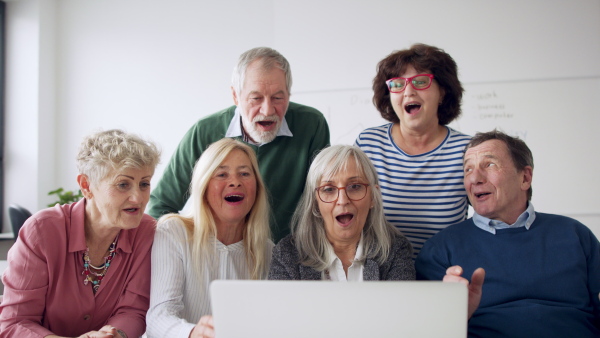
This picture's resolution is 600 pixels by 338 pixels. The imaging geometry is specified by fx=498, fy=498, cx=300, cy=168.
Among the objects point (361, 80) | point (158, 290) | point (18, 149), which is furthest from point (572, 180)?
point (18, 149)

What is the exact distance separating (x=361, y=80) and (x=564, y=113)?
5.09 feet

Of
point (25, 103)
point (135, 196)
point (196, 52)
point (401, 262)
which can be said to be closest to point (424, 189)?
point (401, 262)

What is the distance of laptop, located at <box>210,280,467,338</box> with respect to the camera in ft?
3.20

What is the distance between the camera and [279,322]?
101 cm

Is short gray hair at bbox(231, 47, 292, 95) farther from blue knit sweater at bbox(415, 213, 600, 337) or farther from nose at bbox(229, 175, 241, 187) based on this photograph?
blue knit sweater at bbox(415, 213, 600, 337)

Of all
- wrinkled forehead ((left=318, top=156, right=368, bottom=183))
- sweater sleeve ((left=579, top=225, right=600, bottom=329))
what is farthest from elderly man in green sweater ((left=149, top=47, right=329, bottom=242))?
sweater sleeve ((left=579, top=225, right=600, bottom=329))

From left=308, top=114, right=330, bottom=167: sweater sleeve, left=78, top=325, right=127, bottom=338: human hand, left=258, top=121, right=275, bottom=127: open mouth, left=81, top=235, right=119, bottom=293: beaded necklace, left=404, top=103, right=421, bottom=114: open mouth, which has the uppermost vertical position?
left=404, top=103, right=421, bottom=114: open mouth

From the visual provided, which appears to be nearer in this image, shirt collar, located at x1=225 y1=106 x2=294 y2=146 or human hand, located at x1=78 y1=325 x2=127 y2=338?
human hand, located at x1=78 y1=325 x2=127 y2=338

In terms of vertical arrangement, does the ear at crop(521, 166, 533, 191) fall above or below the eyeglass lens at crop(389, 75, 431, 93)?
below

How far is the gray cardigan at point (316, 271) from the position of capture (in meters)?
1.69

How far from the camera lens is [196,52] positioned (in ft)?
14.9

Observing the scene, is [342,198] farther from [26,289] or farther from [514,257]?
[26,289]

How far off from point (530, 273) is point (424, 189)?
513mm

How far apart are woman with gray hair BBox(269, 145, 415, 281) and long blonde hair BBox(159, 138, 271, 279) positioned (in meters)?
0.10
